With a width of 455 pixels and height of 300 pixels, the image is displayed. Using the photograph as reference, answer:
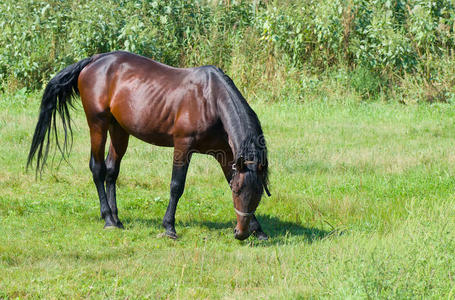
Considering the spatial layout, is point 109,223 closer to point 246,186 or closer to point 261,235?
point 261,235

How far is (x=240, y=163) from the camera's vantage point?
5.72 m

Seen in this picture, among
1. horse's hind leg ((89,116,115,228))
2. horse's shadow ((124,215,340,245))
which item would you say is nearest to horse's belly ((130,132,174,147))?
horse's hind leg ((89,116,115,228))

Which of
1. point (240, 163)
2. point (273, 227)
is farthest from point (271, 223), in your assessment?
point (240, 163)

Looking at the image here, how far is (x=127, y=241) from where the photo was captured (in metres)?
6.38

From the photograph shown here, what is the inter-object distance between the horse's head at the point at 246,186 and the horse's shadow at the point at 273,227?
752mm

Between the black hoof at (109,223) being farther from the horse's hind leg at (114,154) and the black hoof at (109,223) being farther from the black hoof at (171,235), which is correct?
the black hoof at (171,235)

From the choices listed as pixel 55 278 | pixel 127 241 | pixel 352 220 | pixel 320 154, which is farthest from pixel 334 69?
pixel 55 278

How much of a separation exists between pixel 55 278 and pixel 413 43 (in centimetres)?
1112

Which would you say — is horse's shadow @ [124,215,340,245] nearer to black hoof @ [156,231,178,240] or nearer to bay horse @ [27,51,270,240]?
bay horse @ [27,51,270,240]

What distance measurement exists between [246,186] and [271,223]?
153 centimetres

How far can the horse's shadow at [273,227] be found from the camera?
21.5 feet

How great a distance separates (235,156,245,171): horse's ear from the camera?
5695 millimetres

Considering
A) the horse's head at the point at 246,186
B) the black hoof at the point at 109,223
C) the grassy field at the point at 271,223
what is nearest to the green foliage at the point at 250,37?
the grassy field at the point at 271,223

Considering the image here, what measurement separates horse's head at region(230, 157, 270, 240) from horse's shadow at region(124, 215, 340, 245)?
752mm
